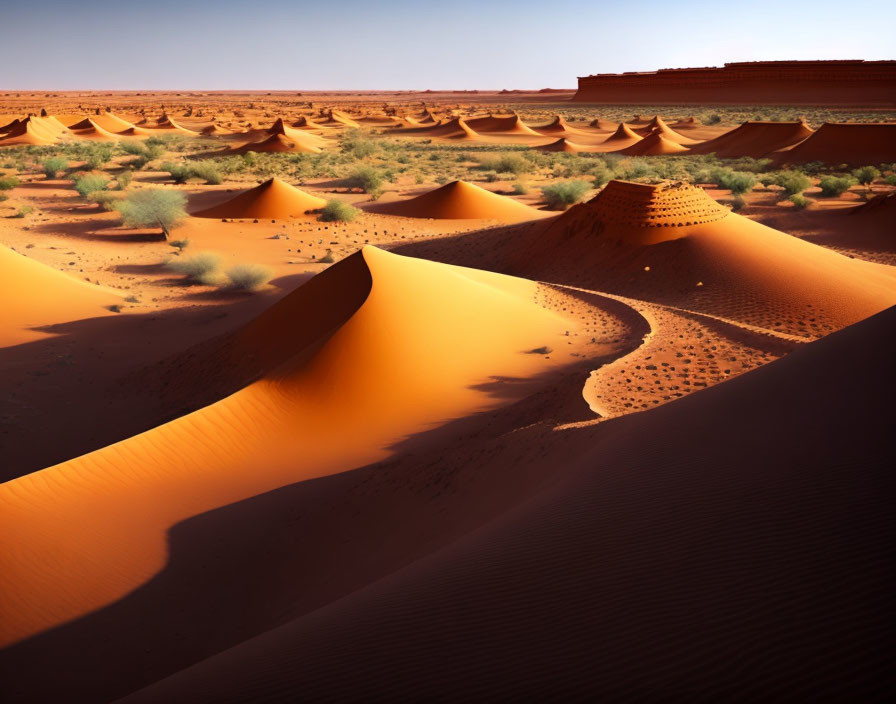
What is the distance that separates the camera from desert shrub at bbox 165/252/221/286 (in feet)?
66.5

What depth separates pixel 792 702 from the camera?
298cm

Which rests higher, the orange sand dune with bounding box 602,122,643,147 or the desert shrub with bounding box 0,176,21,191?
the orange sand dune with bounding box 602,122,643,147

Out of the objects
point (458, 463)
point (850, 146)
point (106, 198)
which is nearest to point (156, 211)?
point (106, 198)

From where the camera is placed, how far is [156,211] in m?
26.0

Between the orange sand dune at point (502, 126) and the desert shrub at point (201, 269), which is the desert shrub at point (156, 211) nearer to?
the desert shrub at point (201, 269)

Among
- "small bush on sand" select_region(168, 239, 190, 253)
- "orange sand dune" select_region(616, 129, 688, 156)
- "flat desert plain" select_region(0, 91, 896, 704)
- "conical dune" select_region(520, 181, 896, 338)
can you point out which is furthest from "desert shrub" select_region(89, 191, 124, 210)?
"orange sand dune" select_region(616, 129, 688, 156)

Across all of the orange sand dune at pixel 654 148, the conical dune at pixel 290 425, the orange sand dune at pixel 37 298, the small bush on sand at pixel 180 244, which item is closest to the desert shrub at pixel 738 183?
the orange sand dune at pixel 654 148

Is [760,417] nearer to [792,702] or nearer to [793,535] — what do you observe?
[793,535]

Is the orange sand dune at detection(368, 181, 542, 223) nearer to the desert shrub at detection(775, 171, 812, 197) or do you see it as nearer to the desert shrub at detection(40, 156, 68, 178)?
the desert shrub at detection(775, 171, 812, 197)

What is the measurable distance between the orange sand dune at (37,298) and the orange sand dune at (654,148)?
4388 cm

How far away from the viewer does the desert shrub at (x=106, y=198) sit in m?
30.2

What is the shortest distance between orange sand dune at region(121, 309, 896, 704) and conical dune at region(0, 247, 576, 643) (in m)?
3.78

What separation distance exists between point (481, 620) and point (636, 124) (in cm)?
8580

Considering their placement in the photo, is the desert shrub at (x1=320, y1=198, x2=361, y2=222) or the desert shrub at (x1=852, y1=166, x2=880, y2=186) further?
the desert shrub at (x1=852, y1=166, x2=880, y2=186)
